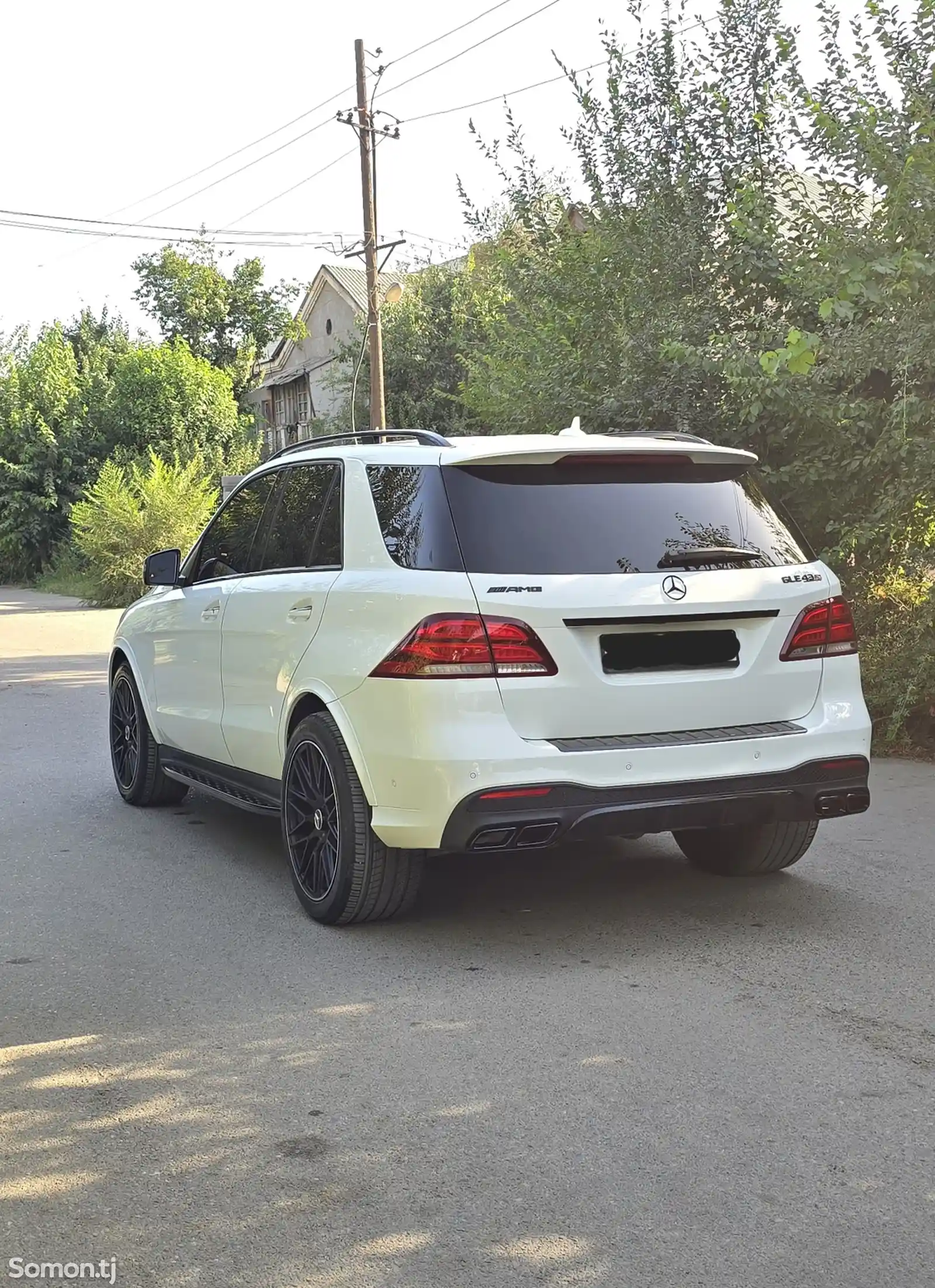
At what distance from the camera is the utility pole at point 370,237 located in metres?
25.3

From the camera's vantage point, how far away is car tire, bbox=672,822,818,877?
5996 mm

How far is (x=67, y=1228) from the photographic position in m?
3.18

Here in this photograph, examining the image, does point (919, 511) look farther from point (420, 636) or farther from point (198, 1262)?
point (198, 1262)

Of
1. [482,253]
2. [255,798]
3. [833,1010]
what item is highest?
[482,253]

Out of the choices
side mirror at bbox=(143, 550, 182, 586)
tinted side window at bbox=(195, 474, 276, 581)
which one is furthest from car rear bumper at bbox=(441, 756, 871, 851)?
side mirror at bbox=(143, 550, 182, 586)

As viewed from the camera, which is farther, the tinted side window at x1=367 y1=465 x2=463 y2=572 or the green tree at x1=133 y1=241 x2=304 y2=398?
the green tree at x1=133 y1=241 x2=304 y2=398

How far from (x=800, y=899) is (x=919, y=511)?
477 centimetres

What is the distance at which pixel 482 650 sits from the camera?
4.94m

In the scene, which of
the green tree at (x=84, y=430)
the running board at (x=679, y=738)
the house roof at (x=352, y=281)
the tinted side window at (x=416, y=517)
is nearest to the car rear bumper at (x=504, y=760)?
the running board at (x=679, y=738)

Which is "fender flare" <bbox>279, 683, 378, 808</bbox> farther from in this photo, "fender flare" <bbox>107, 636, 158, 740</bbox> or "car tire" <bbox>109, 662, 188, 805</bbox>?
"car tire" <bbox>109, 662, 188, 805</bbox>

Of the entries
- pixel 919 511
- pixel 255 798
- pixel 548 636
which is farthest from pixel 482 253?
pixel 548 636

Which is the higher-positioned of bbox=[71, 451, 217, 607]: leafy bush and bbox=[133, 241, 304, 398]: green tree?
bbox=[133, 241, 304, 398]: green tree

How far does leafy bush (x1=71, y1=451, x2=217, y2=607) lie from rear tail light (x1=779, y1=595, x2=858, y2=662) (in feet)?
85.1

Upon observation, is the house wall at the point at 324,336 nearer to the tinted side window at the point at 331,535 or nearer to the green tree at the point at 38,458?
the green tree at the point at 38,458
